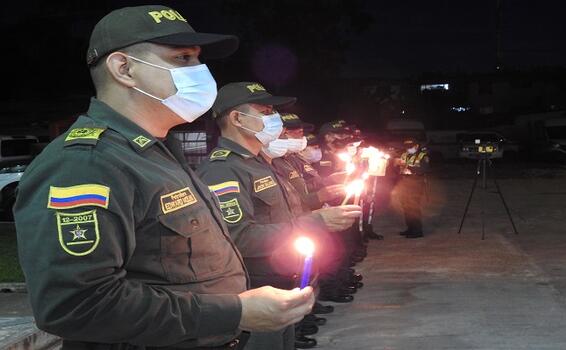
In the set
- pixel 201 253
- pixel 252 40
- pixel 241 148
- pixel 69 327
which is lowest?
pixel 69 327

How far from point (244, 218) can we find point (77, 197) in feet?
5.57

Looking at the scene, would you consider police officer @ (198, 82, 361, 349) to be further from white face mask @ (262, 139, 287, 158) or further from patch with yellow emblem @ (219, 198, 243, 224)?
white face mask @ (262, 139, 287, 158)

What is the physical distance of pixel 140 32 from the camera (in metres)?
1.81

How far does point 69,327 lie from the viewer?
1.54m

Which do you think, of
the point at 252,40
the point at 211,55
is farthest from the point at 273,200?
the point at 252,40

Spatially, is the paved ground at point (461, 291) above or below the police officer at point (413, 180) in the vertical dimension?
below

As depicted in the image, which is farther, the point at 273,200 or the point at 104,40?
the point at 273,200

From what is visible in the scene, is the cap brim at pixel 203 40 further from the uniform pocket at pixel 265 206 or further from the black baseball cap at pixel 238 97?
the black baseball cap at pixel 238 97

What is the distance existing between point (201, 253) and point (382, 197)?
13013 mm

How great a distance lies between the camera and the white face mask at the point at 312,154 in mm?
8660

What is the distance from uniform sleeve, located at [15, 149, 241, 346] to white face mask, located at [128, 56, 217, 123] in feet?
1.20

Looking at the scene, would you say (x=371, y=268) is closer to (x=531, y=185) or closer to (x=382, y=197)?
(x=382, y=197)

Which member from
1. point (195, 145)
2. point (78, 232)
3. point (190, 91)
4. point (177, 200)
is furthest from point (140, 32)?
point (195, 145)

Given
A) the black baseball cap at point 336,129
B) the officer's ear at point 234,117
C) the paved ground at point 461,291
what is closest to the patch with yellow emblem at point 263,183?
the officer's ear at point 234,117
